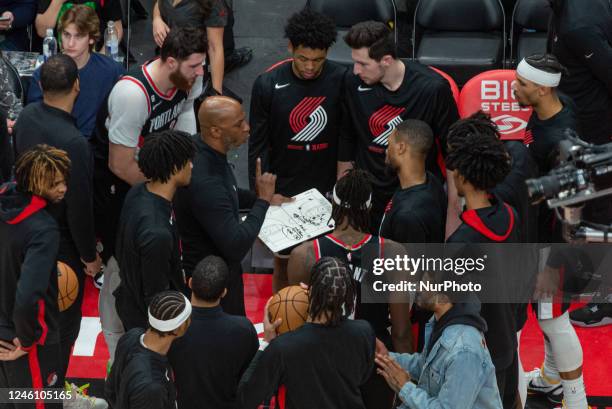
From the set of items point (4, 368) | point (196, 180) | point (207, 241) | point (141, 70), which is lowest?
point (4, 368)

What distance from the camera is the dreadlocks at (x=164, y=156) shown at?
15.6 feet

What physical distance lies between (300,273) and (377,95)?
1.63m

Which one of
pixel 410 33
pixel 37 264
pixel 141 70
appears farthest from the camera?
pixel 410 33

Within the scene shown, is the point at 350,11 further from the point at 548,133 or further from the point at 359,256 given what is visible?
the point at 359,256

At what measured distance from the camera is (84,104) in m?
6.23

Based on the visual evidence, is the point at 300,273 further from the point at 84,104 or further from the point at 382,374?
the point at 84,104

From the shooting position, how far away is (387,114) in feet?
19.7

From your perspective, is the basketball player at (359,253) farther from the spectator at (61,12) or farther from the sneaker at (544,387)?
the spectator at (61,12)

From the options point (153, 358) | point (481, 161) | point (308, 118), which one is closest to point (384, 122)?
point (308, 118)

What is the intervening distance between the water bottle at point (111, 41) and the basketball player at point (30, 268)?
3123mm

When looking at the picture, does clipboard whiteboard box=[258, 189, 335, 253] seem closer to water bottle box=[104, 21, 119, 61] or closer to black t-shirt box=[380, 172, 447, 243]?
black t-shirt box=[380, 172, 447, 243]

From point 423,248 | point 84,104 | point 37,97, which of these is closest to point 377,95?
point 423,248

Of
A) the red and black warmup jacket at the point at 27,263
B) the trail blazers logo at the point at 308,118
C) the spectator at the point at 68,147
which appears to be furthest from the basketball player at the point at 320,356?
the trail blazers logo at the point at 308,118

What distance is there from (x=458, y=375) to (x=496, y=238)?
76 cm
